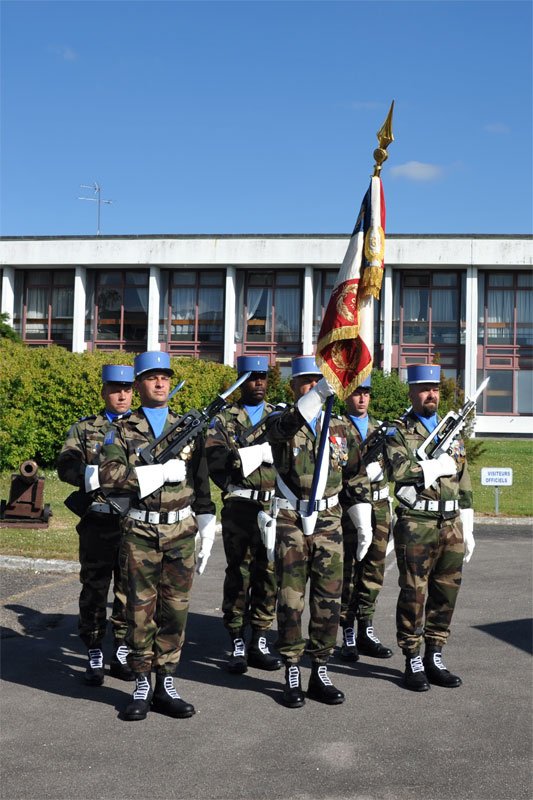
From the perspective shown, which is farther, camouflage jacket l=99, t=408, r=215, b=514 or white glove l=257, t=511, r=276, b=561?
white glove l=257, t=511, r=276, b=561

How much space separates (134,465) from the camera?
6062 millimetres

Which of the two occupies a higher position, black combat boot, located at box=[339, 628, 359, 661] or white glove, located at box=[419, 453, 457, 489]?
white glove, located at box=[419, 453, 457, 489]

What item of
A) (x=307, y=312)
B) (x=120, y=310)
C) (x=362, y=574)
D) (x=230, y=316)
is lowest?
(x=362, y=574)

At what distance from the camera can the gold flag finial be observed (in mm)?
6109

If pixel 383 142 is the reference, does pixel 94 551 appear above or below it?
below

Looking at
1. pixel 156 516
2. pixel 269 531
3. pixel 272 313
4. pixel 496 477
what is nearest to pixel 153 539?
pixel 156 516

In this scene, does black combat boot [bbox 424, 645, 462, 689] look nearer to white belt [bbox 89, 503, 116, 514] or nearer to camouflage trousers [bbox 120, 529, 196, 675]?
camouflage trousers [bbox 120, 529, 196, 675]

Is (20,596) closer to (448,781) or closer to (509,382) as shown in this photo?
(448,781)

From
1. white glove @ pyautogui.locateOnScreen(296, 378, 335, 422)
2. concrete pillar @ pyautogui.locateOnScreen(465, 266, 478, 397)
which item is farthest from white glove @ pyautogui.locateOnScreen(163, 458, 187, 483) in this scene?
concrete pillar @ pyautogui.locateOnScreen(465, 266, 478, 397)

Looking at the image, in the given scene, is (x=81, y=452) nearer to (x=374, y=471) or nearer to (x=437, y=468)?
(x=374, y=471)

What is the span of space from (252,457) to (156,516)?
1450 millimetres

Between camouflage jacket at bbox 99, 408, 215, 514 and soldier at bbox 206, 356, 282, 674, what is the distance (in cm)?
104

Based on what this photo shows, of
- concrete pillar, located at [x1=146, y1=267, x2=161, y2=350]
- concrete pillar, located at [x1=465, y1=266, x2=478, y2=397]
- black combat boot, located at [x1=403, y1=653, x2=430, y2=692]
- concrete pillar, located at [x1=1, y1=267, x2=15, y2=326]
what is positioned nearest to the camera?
black combat boot, located at [x1=403, y1=653, x2=430, y2=692]

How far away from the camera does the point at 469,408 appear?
700 centimetres
